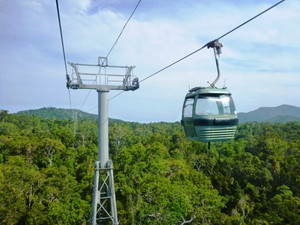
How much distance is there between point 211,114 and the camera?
607 cm

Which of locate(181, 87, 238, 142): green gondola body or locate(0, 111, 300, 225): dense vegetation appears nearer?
locate(181, 87, 238, 142): green gondola body

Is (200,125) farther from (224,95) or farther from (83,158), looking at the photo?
(83,158)

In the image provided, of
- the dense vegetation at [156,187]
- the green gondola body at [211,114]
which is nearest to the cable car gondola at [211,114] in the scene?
the green gondola body at [211,114]

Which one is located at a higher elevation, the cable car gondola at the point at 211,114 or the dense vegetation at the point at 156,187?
the cable car gondola at the point at 211,114

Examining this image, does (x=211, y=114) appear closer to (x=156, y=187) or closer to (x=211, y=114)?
(x=211, y=114)

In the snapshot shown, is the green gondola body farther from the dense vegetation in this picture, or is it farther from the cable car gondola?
the dense vegetation

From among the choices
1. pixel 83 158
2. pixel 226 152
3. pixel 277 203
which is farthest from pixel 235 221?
pixel 83 158

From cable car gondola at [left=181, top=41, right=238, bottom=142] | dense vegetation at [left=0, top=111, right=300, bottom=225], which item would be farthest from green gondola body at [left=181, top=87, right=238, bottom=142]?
dense vegetation at [left=0, top=111, right=300, bottom=225]

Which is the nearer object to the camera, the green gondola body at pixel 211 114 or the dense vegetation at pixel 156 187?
the green gondola body at pixel 211 114

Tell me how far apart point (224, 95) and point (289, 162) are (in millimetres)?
23602

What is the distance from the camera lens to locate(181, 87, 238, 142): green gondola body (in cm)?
599

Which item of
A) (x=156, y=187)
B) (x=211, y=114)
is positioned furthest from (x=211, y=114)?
(x=156, y=187)

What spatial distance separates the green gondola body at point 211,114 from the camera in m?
5.99

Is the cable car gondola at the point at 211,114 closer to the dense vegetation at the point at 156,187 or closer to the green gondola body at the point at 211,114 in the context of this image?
the green gondola body at the point at 211,114
